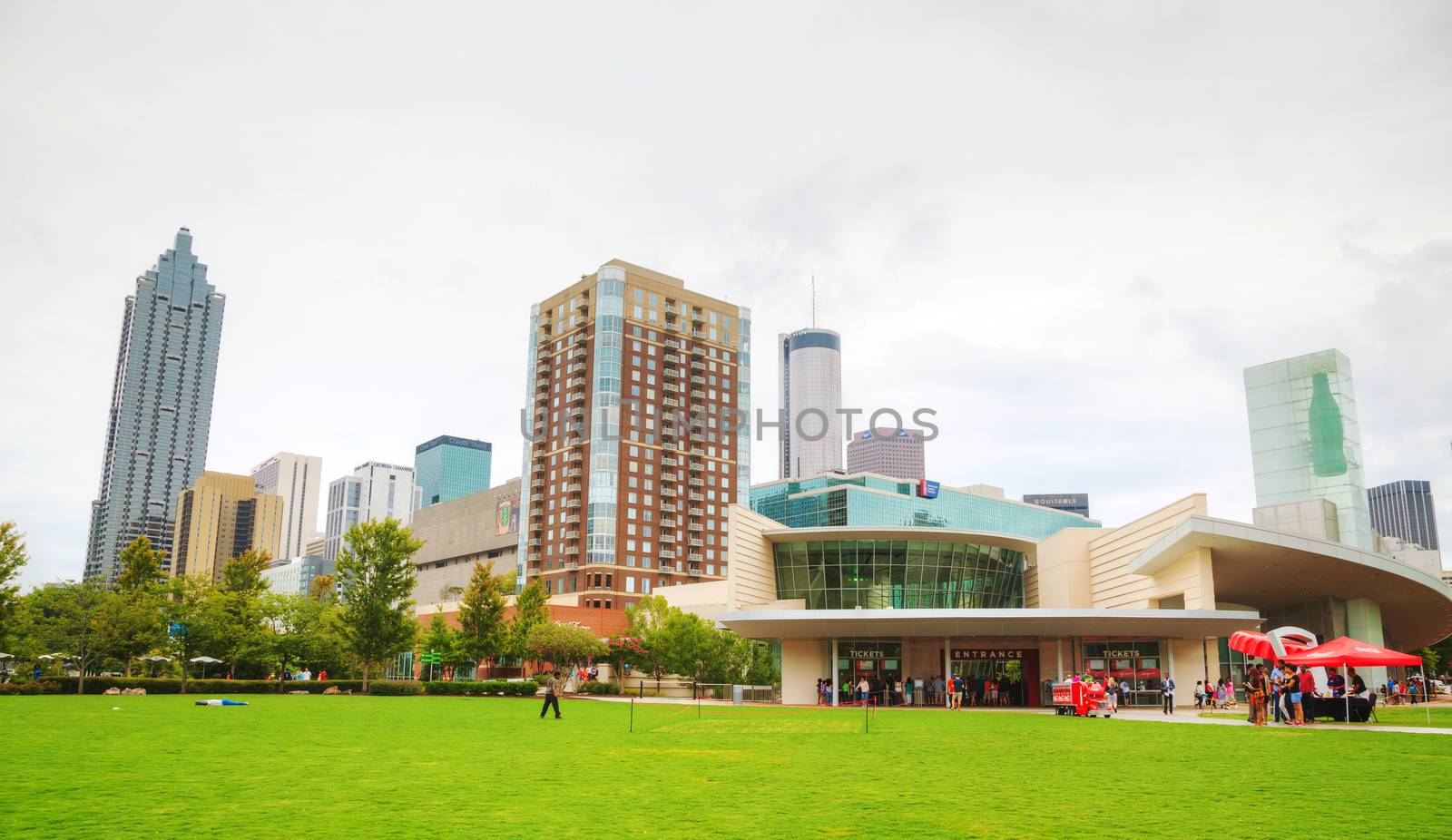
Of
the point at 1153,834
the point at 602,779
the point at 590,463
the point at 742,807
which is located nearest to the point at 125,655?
the point at 602,779

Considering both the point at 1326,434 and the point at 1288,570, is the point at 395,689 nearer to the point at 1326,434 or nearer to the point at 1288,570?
the point at 1288,570

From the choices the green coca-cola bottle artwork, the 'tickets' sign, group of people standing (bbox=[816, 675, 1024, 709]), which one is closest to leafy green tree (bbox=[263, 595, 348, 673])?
group of people standing (bbox=[816, 675, 1024, 709])

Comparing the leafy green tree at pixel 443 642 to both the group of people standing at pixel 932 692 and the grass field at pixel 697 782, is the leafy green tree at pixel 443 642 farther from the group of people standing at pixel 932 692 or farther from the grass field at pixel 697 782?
the grass field at pixel 697 782

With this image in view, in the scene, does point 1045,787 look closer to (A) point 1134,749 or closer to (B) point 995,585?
(A) point 1134,749

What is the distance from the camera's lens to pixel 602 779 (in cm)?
1652

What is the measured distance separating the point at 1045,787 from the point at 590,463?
123 metres

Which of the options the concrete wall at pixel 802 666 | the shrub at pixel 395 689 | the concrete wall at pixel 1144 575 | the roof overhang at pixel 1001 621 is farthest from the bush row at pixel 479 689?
the concrete wall at pixel 1144 575

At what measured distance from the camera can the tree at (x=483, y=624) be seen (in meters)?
73.6

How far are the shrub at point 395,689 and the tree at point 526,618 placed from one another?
9.40 m

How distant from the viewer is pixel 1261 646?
3791 centimetres

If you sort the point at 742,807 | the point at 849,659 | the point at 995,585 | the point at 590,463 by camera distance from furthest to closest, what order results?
the point at 590,463, the point at 995,585, the point at 849,659, the point at 742,807

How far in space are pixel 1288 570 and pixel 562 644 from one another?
48009 mm

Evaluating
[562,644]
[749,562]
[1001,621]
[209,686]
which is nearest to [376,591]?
[209,686]

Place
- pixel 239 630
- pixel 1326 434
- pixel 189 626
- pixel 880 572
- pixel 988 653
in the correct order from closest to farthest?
pixel 988 653 < pixel 189 626 < pixel 239 630 < pixel 880 572 < pixel 1326 434
